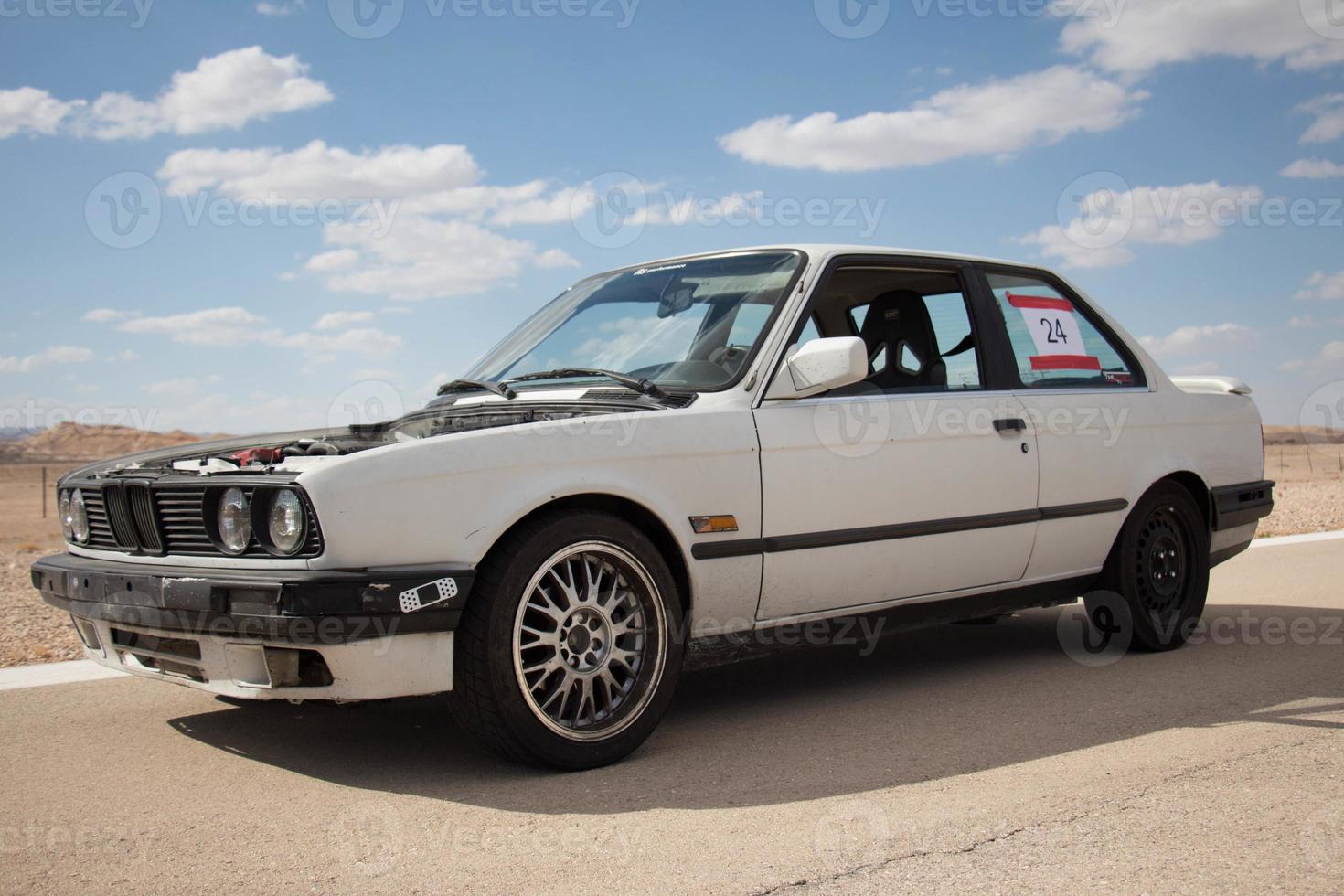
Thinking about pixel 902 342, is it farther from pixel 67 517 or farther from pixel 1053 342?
pixel 67 517

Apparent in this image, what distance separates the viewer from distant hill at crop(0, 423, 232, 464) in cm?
7194

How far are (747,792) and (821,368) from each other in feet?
4.90

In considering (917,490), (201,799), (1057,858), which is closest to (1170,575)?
(917,490)

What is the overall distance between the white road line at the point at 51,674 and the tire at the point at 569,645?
7.72 ft

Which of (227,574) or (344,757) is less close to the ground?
(227,574)

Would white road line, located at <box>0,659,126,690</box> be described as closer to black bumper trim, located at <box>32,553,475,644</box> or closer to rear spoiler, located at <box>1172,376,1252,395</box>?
black bumper trim, located at <box>32,553,475,644</box>

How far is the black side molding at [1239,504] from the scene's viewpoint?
6.02 meters

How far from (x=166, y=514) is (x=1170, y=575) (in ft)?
14.9

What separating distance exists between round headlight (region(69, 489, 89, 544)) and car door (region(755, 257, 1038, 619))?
2.47 metres

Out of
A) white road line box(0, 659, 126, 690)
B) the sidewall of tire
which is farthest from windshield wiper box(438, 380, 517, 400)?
white road line box(0, 659, 126, 690)

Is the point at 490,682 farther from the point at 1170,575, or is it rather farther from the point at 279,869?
the point at 1170,575

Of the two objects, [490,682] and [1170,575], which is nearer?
[490,682]

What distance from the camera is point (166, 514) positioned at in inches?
153

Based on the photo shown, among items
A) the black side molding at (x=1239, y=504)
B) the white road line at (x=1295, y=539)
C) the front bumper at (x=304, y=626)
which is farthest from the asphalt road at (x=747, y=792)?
the white road line at (x=1295, y=539)
